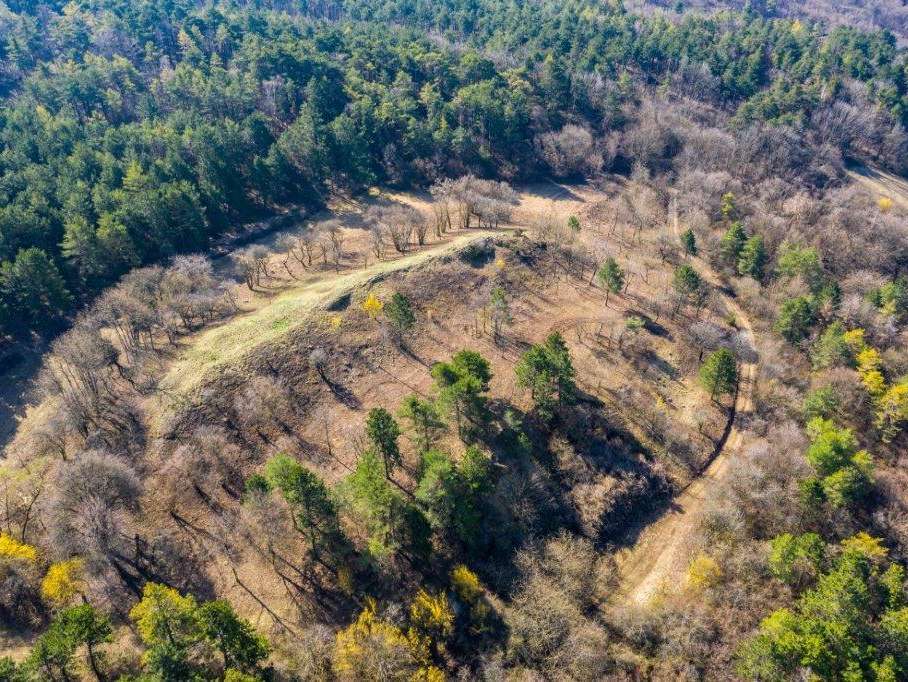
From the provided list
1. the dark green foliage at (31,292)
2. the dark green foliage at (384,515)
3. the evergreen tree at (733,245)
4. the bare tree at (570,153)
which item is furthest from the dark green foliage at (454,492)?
the bare tree at (570,153)

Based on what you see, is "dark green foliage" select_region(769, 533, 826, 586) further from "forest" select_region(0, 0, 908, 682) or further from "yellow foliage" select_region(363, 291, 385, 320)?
"yellow foliage" select_region(363, 291, 385, 320)

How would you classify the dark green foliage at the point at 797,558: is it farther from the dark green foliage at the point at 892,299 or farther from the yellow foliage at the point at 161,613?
the dark green foliage at the point at 892,299

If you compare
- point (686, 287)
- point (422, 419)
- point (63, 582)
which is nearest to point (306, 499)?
point (422, 419)

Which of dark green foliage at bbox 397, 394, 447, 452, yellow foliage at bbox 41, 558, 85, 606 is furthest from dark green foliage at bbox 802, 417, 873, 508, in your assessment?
yellow foliage at bbox 41, 558, 85, 606

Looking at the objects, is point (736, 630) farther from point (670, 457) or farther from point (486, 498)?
point (486, 498)

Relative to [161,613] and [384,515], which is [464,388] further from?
[161,613]

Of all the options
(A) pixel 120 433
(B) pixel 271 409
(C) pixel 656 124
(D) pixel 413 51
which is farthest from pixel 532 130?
(A) pixel 120 433
